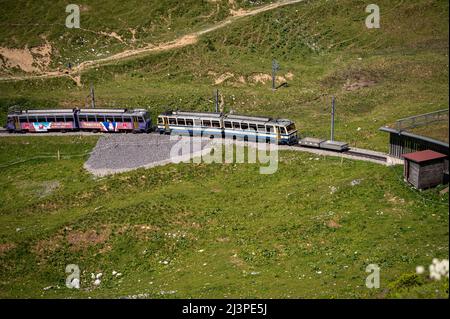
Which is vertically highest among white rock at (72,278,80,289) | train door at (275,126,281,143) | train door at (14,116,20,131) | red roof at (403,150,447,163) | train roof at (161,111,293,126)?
red roof at (403,150,447,163)

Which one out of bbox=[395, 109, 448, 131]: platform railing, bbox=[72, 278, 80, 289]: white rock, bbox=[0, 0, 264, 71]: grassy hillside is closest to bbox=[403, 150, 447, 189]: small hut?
bbox=[395, 109, 448, 131]: platform railing

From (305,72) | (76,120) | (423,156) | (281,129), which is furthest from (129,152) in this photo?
(305,72)

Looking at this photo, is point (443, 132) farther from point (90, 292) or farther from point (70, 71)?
point (70, 71)

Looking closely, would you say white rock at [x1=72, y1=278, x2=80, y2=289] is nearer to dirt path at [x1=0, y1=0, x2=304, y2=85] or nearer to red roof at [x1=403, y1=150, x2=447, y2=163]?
red roof at [x1=403, y1=150, x2=447, y2=163]

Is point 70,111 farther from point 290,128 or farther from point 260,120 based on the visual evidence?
point 290,128

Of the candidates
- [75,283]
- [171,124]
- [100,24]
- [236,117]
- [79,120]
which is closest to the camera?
[75,283]
